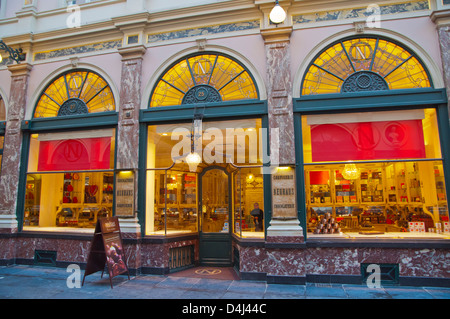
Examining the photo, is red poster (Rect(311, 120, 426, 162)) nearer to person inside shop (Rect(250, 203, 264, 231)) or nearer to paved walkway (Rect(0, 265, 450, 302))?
person inside shop (Rect(250, 203, 264, 231))

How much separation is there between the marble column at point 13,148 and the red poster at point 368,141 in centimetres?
838

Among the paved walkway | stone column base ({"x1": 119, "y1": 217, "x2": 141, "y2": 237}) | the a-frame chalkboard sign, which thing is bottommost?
the paved walkway

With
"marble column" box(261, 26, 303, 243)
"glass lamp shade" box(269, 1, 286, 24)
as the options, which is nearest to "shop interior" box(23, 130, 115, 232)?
"marble column" box(261, 26, 303, 243)

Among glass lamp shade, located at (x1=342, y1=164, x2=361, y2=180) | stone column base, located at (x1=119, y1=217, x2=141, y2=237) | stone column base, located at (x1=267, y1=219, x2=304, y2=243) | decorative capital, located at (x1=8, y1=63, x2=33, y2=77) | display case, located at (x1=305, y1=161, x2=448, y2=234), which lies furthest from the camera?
decorative capital, located at (x1=8, y1=63, x2=33, y2=77)

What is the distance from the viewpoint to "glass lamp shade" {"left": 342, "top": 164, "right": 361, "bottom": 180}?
807cm

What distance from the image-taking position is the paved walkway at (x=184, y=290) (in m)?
5.87

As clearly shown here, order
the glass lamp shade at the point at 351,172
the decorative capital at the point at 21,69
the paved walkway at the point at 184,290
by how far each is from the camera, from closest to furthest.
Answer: the paved walkway at the point at 184,290 → the glass lamp shade at the point at 351,172 → the decorative capital at the point at 21,69

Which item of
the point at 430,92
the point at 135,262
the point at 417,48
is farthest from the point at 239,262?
the point at 417,48

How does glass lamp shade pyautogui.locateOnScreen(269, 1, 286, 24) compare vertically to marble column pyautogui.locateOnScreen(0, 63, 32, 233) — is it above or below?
above

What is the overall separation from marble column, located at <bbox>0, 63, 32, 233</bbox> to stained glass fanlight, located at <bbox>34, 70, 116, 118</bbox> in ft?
1.92

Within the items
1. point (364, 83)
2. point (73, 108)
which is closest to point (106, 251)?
point (73, 108)

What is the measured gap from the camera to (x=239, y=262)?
24.2ft

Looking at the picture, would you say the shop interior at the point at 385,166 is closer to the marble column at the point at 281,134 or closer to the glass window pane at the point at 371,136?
the glass window pane at the point at 371,136

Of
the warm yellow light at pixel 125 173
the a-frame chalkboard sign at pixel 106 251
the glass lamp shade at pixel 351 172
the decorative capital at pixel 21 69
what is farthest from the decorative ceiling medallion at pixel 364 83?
the decorative capital at pixel 21 69
